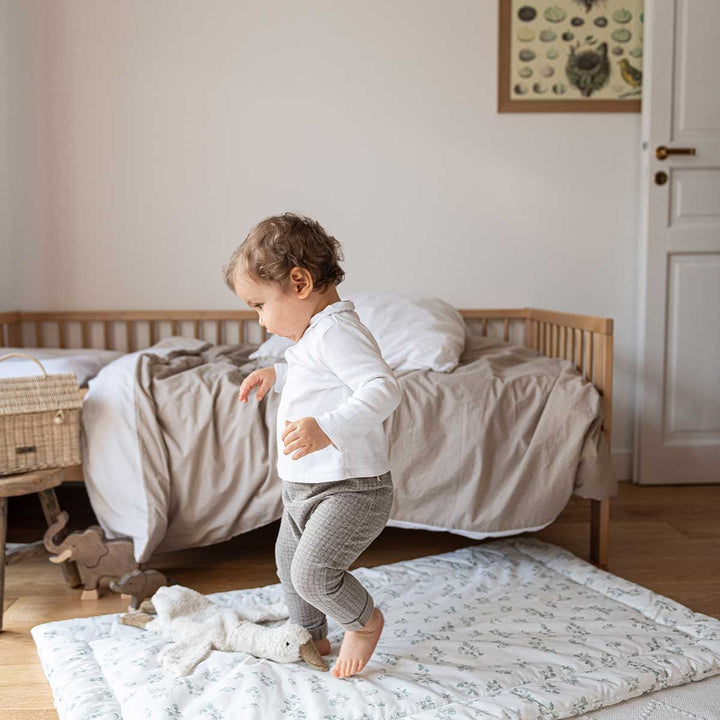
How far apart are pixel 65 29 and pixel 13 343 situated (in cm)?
105

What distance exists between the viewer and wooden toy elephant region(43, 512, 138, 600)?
1880 millimetres

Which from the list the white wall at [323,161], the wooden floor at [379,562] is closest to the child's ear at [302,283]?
the wooden floor at [379,562]

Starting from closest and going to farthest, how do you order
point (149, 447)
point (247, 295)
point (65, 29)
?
1. point (247, 295)
2. point (149, 447)
3. point (65, 29)

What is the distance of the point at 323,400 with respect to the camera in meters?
1.37

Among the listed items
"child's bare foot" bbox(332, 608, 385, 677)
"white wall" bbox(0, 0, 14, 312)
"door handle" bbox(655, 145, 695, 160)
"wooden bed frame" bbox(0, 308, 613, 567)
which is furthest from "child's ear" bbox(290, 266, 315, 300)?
"door handle" bbox(655, 145, 695, 160)

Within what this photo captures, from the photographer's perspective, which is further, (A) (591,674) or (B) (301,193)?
(B) (301,193)

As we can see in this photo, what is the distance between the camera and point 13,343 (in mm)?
2857

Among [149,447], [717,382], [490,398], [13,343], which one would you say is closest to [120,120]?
[13,343]

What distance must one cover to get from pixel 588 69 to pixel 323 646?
2.23 metres

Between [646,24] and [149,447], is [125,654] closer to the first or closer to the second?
[149,447]

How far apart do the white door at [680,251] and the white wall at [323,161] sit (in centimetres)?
12

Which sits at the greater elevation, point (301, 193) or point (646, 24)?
point (646, 24)

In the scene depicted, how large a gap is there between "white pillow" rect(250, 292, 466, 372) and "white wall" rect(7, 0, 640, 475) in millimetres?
430

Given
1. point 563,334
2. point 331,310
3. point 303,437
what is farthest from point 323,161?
point 303,437
